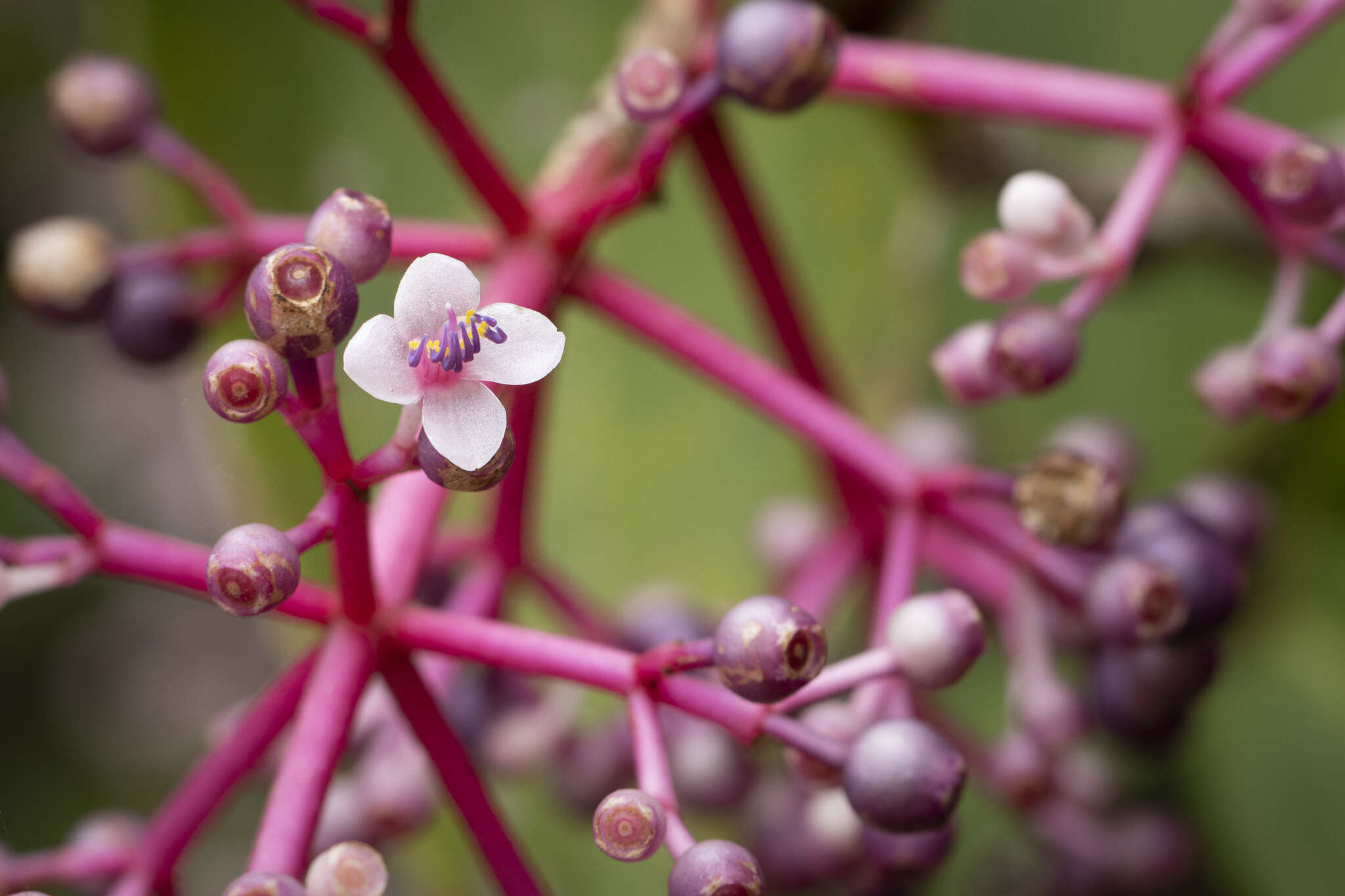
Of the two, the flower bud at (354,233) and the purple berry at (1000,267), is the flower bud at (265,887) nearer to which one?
the flower bud at (354,233)

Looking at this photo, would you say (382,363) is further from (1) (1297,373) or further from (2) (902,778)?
(1) (1297,373)

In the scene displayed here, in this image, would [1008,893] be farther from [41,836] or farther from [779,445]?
[41,836]

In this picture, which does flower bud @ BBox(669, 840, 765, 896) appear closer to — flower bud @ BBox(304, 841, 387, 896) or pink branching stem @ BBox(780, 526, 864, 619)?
flower bud @ BBox(304, 841, 387, 896)

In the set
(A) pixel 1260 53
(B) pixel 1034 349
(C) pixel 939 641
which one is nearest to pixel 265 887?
(C) pixel 939 641

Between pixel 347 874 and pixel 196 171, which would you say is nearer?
pixel 347 874

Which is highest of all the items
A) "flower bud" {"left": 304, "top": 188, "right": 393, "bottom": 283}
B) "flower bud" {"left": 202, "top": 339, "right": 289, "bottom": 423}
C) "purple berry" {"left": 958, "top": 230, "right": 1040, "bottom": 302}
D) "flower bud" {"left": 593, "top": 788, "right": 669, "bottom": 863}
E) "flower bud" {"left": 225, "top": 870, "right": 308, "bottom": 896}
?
"purple berry" {"left": 958, "top": 230, "right": 1040, "bottom": 302}

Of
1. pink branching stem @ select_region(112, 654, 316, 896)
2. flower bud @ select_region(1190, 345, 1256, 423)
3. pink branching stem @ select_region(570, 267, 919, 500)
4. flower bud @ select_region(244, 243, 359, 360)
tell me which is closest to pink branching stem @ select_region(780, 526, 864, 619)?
pink branching stem @ select_region(570, 267, 919, 500)

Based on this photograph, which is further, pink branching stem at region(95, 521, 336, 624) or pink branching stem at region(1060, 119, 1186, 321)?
pink branching stem at region(1060, 119, 1186, 321)

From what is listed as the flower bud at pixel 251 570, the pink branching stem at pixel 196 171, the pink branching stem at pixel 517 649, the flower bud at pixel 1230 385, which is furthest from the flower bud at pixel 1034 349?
the pink branching stem at pixel 196 171
